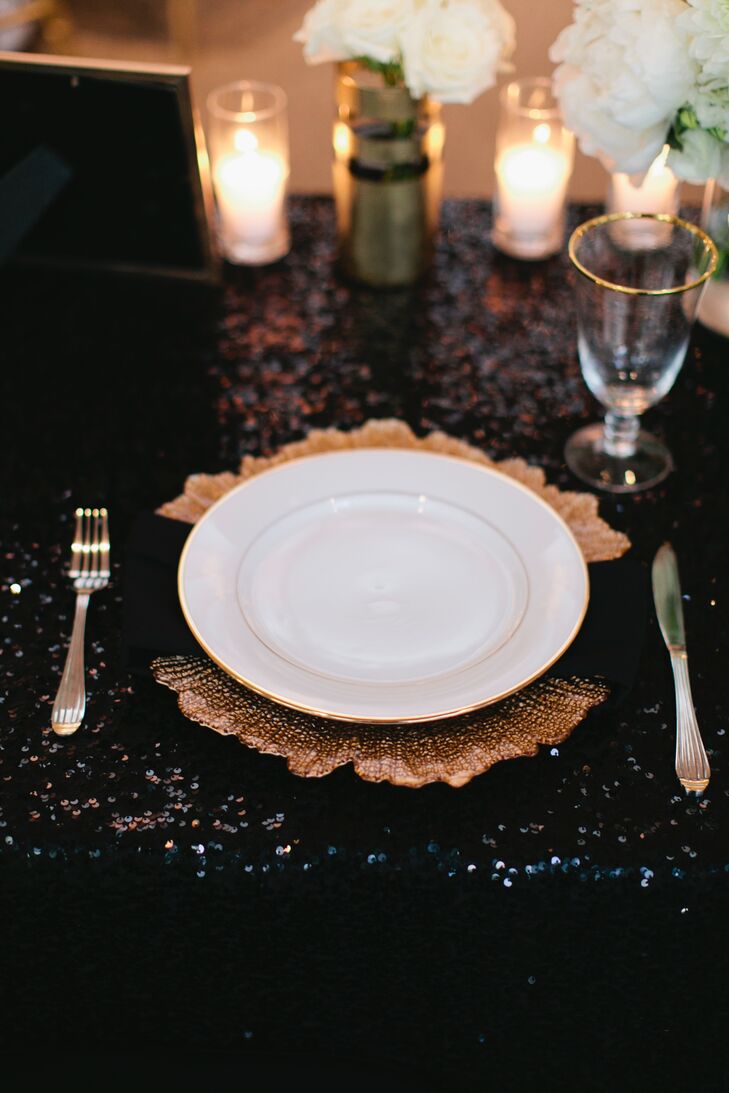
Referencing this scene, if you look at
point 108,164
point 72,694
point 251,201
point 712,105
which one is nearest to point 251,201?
point 251,201

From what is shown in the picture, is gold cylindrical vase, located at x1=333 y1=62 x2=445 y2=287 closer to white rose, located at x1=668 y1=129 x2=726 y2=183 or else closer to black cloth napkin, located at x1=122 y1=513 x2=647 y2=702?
white rose, located at x1=668 y1=129 x2=726 y2=183

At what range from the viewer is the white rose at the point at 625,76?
0.82 meters

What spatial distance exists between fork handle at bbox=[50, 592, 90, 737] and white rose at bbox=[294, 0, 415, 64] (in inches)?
21.8

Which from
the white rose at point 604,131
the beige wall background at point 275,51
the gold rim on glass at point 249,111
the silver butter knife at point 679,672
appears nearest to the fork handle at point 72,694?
the silver butter knife at point 679,672

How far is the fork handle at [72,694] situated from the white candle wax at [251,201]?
57 cm

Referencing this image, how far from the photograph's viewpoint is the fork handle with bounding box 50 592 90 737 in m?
0.75

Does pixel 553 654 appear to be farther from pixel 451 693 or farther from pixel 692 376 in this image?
pixel 692 376

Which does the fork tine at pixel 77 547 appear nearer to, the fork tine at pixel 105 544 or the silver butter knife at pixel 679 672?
the fork tine at pixel 105 544

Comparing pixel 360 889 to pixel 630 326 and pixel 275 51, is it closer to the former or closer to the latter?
pixel 630 326

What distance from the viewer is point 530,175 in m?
1.20

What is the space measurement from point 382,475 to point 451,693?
0.24 metres

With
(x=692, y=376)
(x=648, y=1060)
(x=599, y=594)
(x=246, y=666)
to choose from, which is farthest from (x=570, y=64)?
(x=648, y=1060)

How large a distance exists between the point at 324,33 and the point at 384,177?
144mm

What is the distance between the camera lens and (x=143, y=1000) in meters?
0.75
